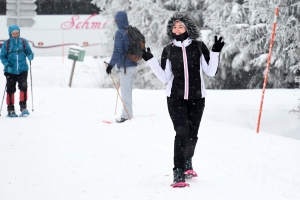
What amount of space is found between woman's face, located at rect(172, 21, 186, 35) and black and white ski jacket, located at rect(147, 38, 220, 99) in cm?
9

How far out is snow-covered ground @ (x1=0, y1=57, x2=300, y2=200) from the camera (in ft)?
17.8

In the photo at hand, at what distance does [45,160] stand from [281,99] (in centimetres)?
772

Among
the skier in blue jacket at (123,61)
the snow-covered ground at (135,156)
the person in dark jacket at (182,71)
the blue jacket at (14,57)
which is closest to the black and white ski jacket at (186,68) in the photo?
the person in dark jacket at (182,71)

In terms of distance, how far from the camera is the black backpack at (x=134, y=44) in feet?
31.3

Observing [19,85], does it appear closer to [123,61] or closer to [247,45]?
[123,61]

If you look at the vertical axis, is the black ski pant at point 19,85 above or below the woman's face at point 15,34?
below

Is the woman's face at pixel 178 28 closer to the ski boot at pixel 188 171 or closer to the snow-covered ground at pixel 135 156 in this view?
the ski boot at pixel 188 171

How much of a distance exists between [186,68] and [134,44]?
421 centimetres

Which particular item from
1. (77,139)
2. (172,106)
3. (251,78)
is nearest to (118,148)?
(77,139)

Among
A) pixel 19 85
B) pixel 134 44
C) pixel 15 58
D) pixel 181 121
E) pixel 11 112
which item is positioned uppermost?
pixel 134 44

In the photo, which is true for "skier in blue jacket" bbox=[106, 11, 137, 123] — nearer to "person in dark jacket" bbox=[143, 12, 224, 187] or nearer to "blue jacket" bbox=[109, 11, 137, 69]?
"blue jacket" bbox=[109, 11, 137, 69]

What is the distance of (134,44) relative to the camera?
9.58 metres

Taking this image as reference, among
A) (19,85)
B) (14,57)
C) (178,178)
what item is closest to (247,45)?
(19,85)

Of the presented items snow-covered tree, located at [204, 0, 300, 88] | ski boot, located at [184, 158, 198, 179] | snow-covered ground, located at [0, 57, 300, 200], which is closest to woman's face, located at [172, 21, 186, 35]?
ski boot, located at [184, 158, 198, 179]
